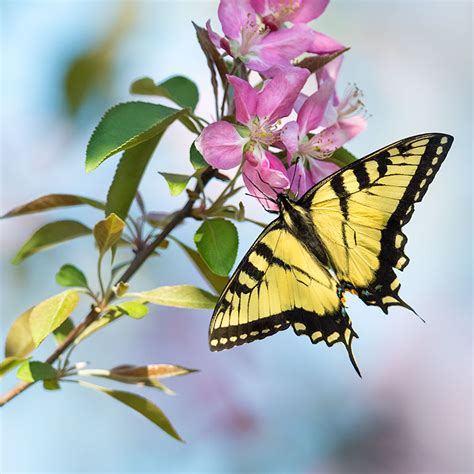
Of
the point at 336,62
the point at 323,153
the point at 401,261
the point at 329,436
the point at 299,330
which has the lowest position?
the point at 329,436

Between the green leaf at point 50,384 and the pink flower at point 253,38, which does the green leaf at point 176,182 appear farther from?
the green leaf at point 50,384

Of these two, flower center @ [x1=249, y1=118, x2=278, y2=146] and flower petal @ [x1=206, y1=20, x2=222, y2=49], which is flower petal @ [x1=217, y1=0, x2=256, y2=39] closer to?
flower petal @ [x1=206, y1=20, x2=222, y2=49]

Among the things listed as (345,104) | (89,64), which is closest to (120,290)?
(345,104)

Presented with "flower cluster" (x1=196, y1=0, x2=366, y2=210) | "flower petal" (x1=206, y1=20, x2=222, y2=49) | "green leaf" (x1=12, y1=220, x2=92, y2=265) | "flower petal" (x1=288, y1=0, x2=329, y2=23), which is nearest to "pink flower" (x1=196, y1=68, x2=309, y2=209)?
"flower cluster" (x1=196, y1=0, x2=366, y2=210)

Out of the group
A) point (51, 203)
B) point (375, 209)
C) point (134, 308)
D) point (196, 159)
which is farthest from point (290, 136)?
point (51, 203)

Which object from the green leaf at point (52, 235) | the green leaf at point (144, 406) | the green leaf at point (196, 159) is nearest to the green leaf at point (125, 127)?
the green leaf at point (196, 159)

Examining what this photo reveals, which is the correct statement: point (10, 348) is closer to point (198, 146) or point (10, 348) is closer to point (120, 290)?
point (120, 290)

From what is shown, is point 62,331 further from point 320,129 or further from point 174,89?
point 320,129
